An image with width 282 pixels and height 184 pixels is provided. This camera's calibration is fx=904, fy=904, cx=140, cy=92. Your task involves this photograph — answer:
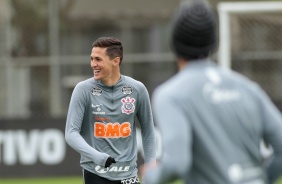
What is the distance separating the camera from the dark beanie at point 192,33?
4.30 metres

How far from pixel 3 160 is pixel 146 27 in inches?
178

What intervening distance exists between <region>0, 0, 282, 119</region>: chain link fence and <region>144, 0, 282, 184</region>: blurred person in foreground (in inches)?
536

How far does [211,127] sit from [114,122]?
3.79 metres

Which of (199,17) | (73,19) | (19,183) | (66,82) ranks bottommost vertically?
(19,183)

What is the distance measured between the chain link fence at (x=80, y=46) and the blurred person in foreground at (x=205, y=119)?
13612 mm

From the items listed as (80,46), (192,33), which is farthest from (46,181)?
(192,33)

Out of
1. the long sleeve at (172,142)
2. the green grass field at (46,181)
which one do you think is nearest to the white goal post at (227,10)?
the green grass field at (46,181)

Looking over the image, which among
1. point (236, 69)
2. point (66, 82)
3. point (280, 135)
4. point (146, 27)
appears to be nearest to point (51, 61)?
point (66, 82)

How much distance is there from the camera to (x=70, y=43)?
750 inches

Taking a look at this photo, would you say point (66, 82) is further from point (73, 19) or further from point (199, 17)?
point (199, 17)

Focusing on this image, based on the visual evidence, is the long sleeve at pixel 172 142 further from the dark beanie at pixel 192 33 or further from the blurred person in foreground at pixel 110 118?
the blurred person in foreground at pixel 110 118

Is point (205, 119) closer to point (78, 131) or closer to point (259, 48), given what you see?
point (78, 131)

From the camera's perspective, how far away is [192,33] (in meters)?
4.30

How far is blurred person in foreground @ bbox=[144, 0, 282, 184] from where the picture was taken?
4.16 meters
